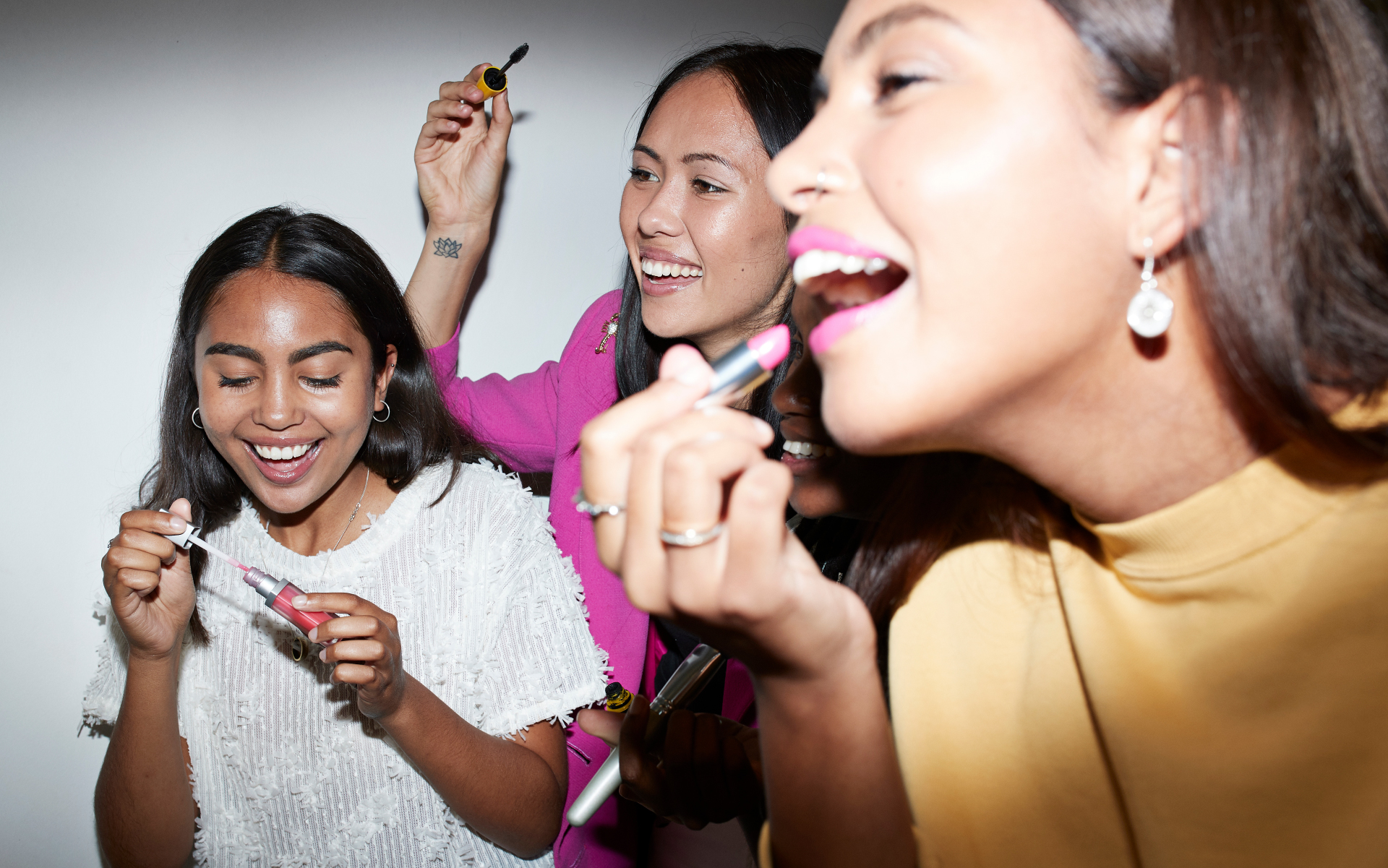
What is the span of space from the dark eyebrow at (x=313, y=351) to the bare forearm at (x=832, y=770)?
2.47 feet

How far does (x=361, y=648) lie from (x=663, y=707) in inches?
12.6

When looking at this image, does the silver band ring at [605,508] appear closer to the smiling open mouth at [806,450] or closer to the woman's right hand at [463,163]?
the smiling open mouth at [806,450]

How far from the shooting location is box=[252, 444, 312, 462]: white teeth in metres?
1.05

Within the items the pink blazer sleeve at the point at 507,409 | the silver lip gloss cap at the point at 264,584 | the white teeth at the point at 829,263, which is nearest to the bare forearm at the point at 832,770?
the white teeth at the point at 829,263

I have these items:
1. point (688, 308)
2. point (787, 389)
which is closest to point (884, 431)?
point (787, 389)

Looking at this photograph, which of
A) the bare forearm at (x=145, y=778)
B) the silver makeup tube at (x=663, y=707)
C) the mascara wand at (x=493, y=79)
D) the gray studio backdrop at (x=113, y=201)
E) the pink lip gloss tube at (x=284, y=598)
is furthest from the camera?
the mascara wand at (x=493, y=79)

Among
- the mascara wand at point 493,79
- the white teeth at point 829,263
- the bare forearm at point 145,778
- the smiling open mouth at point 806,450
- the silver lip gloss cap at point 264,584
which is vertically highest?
the mascara wand at point 493,79

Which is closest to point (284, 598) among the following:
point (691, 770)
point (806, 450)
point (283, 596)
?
point (283, 596)

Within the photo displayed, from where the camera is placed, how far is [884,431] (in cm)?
53

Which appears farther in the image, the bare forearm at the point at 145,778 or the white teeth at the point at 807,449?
the bare forearm at the point at 145,778

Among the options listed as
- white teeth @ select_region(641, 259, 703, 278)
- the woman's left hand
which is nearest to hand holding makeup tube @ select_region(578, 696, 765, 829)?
the woman's left hand

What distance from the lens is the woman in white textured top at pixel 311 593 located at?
40.4 inches

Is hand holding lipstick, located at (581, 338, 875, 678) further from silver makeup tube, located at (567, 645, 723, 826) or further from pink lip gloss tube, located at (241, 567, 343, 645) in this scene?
pink lip gloss tube, located at (241, 567, 343, 645)

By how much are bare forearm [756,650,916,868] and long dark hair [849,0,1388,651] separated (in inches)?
12.1
